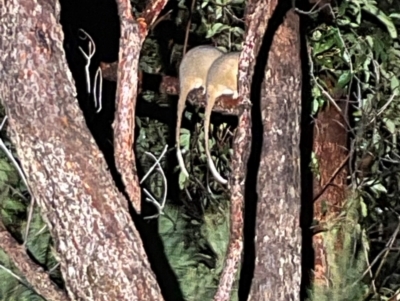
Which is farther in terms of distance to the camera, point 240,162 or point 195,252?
point 195,252

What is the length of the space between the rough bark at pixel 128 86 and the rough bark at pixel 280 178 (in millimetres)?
388

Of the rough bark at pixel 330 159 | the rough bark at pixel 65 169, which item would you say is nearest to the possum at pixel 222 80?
the rough bark at pixel 330 159

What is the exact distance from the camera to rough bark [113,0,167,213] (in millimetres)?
1539

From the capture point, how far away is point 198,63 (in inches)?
117

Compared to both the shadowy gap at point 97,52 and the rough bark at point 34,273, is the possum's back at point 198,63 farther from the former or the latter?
the rough bark at point 34,273

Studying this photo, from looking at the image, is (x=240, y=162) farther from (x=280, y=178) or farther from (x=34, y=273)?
(x=280, y=178)

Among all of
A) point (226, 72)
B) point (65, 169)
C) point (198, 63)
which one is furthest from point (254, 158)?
point (198, 63)

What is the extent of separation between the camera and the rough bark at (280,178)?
1876mm

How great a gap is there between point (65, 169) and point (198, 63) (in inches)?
66.8

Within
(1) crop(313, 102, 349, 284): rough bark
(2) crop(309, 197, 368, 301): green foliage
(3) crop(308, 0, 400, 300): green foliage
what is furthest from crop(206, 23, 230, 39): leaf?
(2) crop(309, 197, 368, 301): green foliage

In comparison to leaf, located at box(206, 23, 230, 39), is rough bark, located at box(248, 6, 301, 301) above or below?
below

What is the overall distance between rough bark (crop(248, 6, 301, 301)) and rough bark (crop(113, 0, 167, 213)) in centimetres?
39

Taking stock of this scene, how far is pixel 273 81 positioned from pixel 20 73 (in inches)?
34.1

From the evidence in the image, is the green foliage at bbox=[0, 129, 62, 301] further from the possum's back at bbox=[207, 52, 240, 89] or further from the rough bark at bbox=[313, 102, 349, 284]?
the rough bark at bbox=[313, 102, 349, 284]
